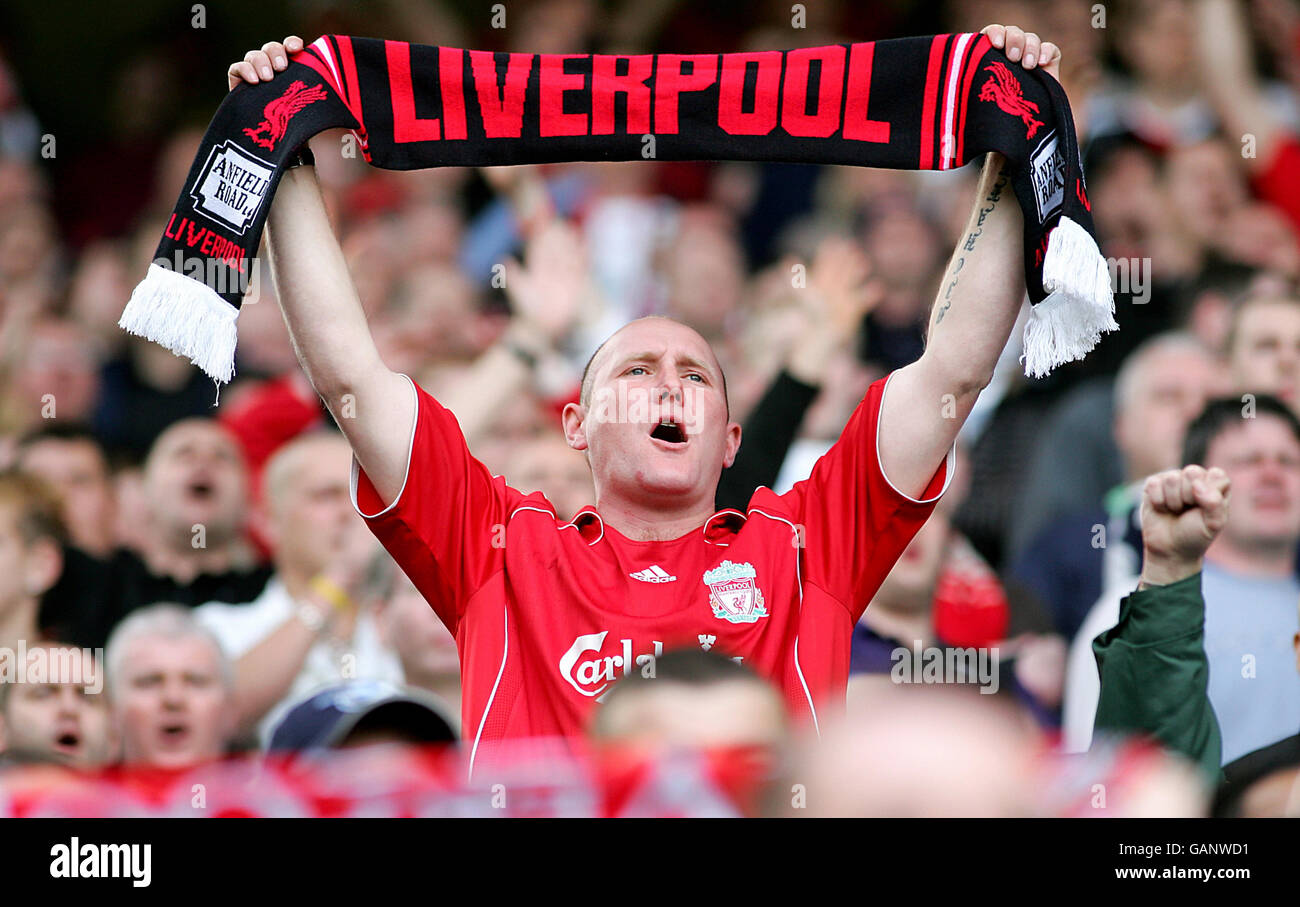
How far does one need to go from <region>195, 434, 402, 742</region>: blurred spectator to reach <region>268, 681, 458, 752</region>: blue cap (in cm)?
121

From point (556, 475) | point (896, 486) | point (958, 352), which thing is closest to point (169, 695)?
point (556, 475)

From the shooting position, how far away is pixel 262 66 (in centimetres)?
268

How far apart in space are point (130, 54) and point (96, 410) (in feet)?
7.69

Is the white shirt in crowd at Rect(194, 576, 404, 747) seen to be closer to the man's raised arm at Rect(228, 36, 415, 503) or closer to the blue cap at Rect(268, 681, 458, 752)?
the blue cap at Rect(268, 681, 458, 752)

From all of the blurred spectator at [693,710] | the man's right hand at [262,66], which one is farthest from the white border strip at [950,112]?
the blurred spectator at [693,710]

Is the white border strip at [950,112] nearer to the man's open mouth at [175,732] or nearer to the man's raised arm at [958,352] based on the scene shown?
the man's raised arm at [958,352]

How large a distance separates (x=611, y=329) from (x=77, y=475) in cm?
193

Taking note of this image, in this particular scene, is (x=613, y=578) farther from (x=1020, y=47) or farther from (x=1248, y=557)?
(x=1248, y=557)

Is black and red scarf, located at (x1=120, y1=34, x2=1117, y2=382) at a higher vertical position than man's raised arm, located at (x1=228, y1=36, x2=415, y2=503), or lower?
higher

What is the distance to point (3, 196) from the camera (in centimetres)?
651

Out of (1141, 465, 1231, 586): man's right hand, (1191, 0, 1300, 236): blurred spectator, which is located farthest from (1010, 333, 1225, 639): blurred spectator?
(1141, 465, 1231, 586): man's right hand

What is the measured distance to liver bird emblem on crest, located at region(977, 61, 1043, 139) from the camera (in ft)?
8.73
